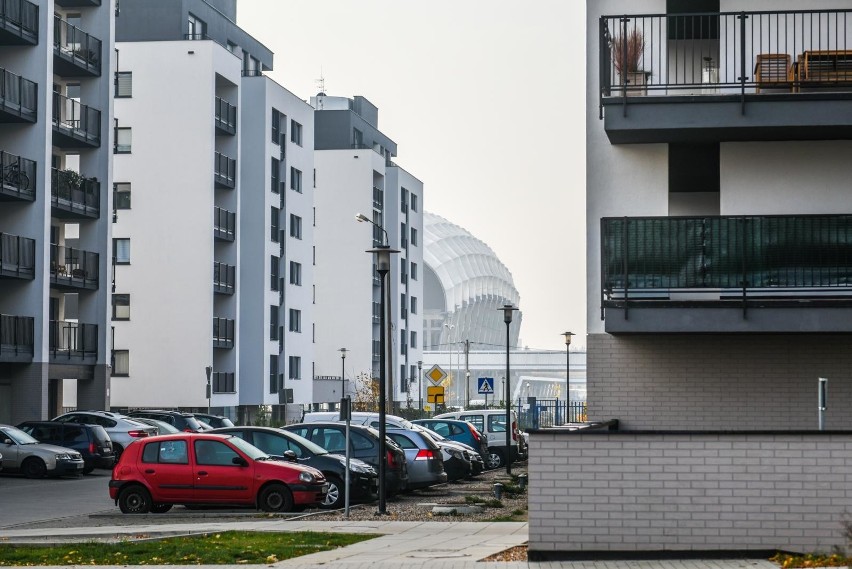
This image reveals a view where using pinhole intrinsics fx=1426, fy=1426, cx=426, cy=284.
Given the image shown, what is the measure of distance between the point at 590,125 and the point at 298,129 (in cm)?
5542

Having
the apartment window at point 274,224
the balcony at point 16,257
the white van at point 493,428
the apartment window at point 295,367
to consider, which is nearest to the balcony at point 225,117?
the apartment window at point 274,224

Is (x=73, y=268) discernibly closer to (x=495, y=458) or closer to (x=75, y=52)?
(x=75, y=52)

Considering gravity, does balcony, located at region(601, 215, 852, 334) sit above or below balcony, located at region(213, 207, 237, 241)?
below

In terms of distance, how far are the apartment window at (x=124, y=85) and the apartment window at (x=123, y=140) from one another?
1.54 m

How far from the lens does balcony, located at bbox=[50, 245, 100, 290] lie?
47906 millimetres

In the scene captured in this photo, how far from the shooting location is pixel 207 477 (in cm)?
2384

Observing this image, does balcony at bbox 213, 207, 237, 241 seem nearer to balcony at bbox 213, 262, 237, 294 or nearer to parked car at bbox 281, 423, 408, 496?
balcony at bbox 213, 262, 237, 294

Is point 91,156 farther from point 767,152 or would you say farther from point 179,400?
point 767,152

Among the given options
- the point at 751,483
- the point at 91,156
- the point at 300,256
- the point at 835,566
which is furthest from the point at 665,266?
the point at 300,256

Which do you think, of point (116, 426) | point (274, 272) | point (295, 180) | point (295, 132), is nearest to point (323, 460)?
point (116, 426)

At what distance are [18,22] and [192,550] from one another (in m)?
31.2

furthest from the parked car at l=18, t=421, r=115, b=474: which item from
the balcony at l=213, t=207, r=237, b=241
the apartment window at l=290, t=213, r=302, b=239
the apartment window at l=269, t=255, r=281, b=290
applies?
the apartment window at l=290, t=213, r=302, b=239

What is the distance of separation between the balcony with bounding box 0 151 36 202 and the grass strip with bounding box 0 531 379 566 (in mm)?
27098

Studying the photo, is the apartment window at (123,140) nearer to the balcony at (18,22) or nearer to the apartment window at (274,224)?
the apartment window at (274,224)
